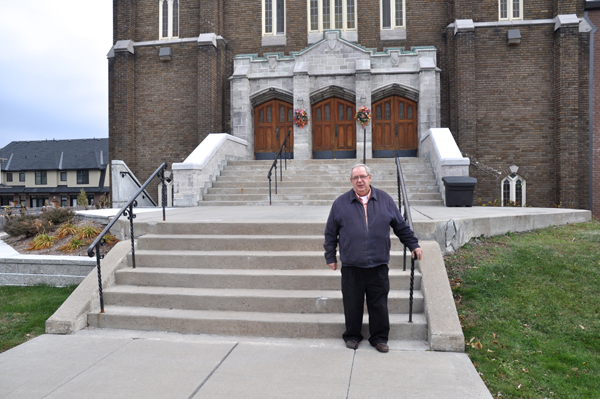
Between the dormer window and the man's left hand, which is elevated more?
the dormer window

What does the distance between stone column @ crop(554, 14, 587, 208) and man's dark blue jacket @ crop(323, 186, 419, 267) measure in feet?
47.8

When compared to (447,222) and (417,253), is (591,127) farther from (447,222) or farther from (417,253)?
(417,253)

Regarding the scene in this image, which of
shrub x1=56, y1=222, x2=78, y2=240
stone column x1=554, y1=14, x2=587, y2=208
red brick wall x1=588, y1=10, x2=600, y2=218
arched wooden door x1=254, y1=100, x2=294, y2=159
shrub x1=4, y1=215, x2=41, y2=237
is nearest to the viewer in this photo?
shrub x1=56, y1=222, x2=78, y2=240

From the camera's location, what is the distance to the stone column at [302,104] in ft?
52.5

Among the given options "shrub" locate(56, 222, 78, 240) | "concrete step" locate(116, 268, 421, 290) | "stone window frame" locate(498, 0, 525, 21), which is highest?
"stone window frame" locate(498, 0, 525, 21)

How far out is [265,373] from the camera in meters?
3.48

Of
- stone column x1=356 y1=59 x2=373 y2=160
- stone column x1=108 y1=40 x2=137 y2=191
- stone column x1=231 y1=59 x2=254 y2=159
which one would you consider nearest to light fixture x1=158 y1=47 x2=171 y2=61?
stone column x1=108 y1=40 x2=137 y2=191

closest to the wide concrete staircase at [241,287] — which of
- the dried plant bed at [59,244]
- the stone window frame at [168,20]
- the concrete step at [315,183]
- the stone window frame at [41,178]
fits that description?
the dried plant bed at [59,244]

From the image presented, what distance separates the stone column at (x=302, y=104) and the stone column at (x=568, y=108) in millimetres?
9655

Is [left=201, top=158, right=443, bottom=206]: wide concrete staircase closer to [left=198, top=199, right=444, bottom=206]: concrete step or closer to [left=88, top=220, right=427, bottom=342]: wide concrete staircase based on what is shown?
[left=198, top=199, right=444, bottom=206]: concrete step

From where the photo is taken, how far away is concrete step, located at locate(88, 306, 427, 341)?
4281 mm

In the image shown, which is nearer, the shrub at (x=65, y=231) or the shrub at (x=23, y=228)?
the shrub at (x=65, y=231)

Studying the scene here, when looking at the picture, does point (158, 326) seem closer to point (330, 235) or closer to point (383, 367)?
point (330, 235)

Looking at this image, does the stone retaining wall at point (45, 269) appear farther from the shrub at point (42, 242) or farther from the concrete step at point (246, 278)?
the concrete step at point (246, 278)
